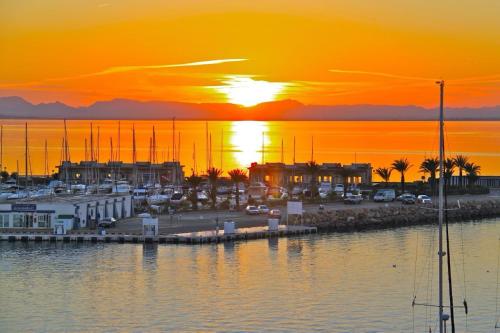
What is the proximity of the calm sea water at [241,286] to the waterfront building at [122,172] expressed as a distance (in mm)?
34570

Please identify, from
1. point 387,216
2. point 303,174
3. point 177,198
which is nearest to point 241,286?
point 387,216

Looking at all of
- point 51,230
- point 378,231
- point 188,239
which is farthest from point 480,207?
point 51,230

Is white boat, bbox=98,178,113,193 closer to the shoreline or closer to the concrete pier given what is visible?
the shoreline

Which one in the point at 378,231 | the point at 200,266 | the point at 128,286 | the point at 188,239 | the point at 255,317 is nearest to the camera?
the point at 255,317

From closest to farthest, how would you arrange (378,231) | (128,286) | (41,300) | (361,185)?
(41,300) → (128,286) → (378,231) → (361,185)

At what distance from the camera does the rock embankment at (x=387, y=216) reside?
62406 mm

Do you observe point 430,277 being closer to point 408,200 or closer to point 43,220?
point 43,220

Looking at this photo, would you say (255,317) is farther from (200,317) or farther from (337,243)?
(337,243)

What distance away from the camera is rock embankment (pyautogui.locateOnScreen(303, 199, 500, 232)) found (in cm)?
6241

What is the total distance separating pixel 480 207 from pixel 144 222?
88.4 feet

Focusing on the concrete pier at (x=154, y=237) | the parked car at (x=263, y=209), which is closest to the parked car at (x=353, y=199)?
the parked car at (x=263, y=209)

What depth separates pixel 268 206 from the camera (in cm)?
6894

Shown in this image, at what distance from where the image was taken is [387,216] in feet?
217

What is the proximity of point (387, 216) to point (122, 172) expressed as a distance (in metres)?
33.6
